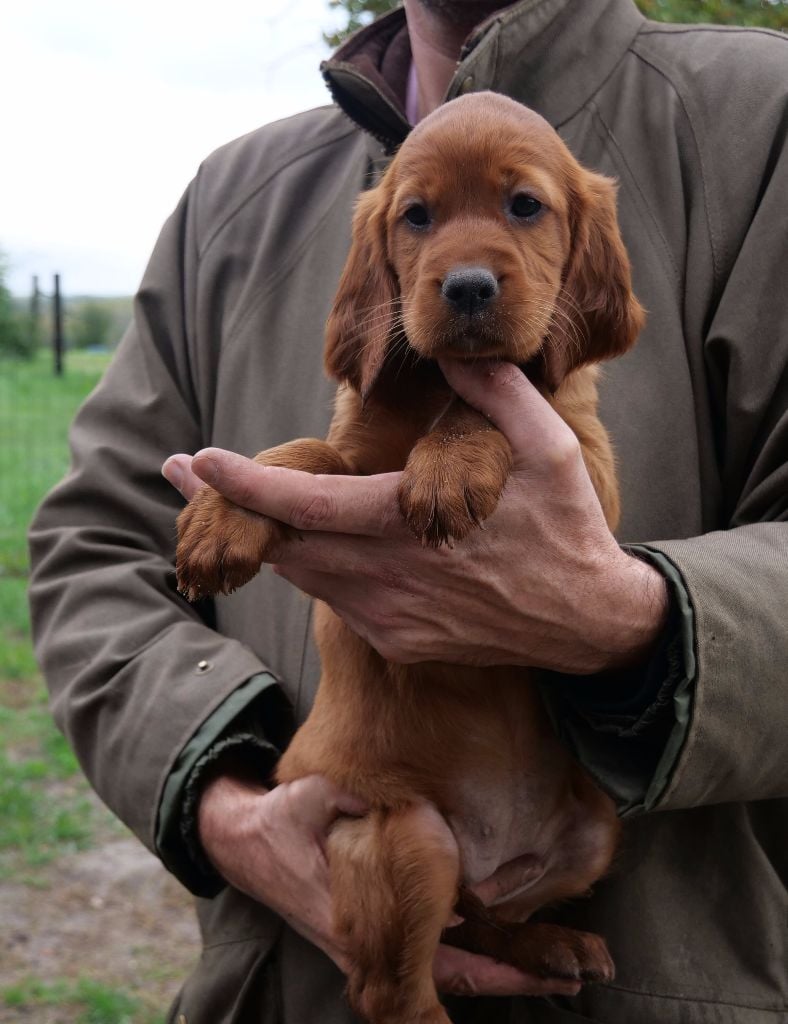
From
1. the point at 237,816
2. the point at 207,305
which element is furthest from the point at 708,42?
the point at 237,816

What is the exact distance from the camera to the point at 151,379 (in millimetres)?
2920

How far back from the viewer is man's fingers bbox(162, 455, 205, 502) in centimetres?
217

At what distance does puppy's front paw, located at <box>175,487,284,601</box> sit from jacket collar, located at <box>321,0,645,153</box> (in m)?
1.04

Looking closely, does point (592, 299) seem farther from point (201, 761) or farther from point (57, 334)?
point (57, 334)

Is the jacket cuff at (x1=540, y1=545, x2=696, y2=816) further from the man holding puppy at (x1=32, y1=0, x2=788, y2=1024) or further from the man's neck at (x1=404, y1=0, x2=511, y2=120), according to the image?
the man's neck at (x1=404, y1=0, x2=511, y2=120)

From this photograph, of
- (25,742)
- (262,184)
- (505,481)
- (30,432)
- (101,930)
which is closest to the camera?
(505,481)

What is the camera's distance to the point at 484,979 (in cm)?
226

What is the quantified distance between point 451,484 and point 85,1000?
11.2 feet

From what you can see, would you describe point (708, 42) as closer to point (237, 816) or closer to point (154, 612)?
point (154, 612)

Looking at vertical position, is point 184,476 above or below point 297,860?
above

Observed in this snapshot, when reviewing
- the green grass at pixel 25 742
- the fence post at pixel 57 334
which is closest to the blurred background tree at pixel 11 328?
the fence post at pixel 57 334

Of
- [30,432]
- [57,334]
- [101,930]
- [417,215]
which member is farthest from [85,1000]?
[57,334]

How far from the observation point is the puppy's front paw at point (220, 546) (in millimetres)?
1997

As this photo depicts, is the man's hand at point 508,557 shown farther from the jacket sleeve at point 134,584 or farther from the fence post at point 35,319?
the fence post at point 35,319
